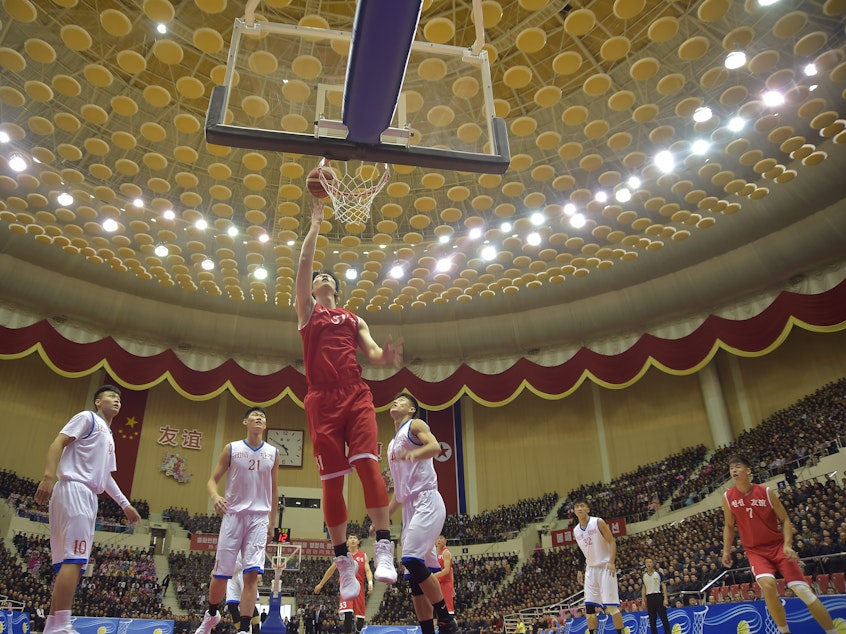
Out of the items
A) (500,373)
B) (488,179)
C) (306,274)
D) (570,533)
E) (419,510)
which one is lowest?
(419,510)

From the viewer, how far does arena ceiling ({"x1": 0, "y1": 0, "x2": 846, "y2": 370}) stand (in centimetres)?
1134

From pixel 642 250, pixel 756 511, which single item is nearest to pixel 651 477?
pixel 642 250

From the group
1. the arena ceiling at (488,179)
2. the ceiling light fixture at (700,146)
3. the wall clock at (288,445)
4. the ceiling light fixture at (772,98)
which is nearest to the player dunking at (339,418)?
the arena ceiling at (488,179)

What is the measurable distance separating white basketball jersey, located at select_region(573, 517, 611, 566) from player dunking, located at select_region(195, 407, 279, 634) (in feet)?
→ 15.6

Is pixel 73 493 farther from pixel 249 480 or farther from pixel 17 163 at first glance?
pixel 17 163

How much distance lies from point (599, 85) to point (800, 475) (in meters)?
12.2

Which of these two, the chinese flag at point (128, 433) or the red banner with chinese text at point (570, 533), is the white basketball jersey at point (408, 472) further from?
the chinese flag at point (128, 433)

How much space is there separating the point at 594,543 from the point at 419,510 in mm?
4629

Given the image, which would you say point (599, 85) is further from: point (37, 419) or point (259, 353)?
point (37, 419)

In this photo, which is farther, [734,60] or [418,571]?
[734,60]

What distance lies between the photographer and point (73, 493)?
16.8ft

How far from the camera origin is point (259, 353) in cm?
2400

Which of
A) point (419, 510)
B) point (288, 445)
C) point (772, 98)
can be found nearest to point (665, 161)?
point (772, 98)

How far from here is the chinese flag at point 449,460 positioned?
84.5 feet
